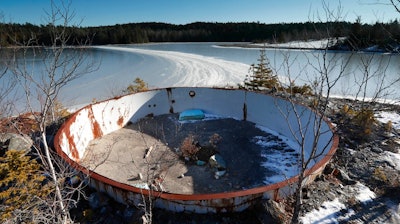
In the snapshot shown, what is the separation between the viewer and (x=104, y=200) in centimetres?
443

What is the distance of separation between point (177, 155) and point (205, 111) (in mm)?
3576

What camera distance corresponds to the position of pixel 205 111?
A: 10.5 m

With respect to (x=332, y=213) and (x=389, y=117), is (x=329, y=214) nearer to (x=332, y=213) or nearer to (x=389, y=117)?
(x=332, y=213)

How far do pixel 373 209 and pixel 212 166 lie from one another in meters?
3.57

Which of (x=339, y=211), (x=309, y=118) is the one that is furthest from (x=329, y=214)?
(x=309, y=118)

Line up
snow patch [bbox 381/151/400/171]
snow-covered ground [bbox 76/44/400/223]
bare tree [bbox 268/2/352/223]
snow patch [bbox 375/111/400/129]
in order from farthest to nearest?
snow patch [bbox 375/111/400/129] < snow patch [bbox 381/151/400/171] < snow-covered ground [bbox 76/44/400/223] < bare tree [bbox 268/2/352/223]

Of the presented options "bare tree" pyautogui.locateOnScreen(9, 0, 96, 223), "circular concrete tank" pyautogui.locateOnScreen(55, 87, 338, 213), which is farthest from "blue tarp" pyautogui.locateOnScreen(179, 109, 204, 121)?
"bare tree" pyautogui.locateOnScreen(9, 0, 96, 223)

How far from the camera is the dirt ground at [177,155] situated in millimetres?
6012

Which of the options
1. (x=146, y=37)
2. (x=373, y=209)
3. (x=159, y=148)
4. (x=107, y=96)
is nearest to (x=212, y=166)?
(x=159, y=148)

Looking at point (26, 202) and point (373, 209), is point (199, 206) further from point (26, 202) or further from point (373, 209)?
point (373, 209)

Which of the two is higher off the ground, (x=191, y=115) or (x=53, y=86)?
(x=53, y=86)

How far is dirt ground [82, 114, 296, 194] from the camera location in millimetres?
6012

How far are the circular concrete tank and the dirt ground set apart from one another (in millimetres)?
391

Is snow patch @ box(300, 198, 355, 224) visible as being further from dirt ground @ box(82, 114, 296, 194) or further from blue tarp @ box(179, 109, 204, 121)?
blue tarp @ box(179, 109, 204, 121)
